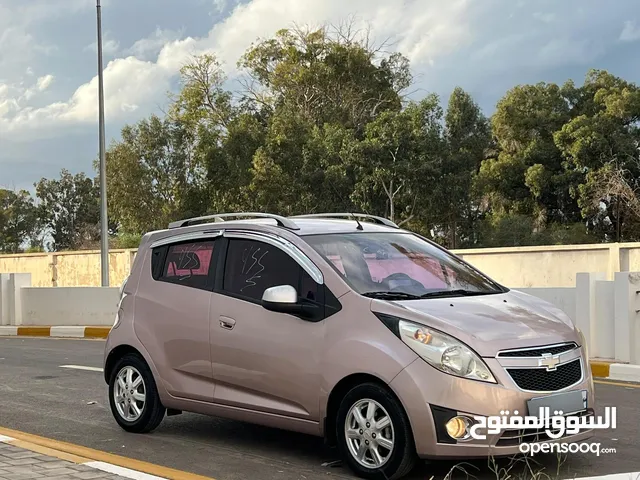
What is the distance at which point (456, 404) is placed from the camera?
5223 millimetres

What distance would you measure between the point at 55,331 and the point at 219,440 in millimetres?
12119

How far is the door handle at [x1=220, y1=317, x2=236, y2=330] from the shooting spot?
648cm

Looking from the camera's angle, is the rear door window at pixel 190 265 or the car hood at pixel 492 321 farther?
the rear door window at pixel 190 265

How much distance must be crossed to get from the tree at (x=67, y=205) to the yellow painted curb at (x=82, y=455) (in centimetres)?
5951

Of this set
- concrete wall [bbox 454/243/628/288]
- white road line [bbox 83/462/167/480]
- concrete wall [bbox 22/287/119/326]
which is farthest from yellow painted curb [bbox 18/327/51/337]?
white road line [bbox 83/462/167/480]

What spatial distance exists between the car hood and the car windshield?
245mm

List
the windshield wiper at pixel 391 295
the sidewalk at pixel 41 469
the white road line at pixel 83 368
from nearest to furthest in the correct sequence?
the sidewalk at pixel 41 469, the windshield wiper at pixel 391 295, the white road line at pixel 83 368

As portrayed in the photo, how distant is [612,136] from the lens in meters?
39.8

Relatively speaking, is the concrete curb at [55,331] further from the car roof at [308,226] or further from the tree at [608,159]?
the tree at [608,159]

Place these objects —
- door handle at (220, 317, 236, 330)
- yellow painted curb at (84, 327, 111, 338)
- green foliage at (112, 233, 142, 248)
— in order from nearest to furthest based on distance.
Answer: door handle at (220, 317, 236, 330)
yellow painted curb at (84, 327, 111, 338)
green foliage at (112, 233, 142, 248)

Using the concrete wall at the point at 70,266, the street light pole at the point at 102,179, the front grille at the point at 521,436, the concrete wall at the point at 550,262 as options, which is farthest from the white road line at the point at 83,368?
the concrete wall at the point at 70,266

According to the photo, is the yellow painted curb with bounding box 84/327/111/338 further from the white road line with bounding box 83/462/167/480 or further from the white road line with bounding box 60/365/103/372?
the white road line with bounding box 83/462/167/480

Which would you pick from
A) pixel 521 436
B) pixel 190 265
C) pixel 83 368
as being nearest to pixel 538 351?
pixel 521 436

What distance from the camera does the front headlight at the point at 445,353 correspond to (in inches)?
A: 207
